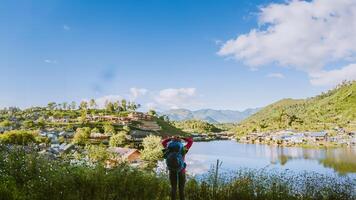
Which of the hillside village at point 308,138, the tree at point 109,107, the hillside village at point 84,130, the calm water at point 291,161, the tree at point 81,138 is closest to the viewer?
the calm water at point 291,161

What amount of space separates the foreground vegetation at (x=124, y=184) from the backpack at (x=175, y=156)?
92 cm

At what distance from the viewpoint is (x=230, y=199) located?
28.0ft

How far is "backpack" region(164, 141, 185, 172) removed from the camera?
7.61 m

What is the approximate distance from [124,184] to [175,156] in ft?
4.33

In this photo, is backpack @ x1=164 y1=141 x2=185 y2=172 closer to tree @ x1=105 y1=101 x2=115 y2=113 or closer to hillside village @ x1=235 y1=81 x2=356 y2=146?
hillside village @ x1=235 y1=81 x2=356 y2=146

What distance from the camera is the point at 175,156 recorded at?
764cm

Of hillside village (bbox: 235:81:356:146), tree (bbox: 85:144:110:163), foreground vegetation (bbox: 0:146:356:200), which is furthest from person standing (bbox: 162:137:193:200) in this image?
hillside village (bbox: 235:81:356:146)

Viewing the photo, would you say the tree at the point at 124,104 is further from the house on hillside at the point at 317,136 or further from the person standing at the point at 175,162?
the person standing at the point at 175,162

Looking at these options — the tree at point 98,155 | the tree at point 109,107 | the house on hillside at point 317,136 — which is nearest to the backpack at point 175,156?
the tree at point 98,155

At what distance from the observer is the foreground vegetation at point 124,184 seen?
25.0 feet

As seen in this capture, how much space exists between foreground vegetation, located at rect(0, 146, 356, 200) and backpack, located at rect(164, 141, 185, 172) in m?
0.92

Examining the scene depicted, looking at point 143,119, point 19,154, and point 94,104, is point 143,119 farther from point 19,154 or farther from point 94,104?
point 19,154

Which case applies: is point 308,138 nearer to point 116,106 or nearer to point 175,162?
point 116,106

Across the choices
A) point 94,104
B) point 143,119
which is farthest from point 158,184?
point 94,104
